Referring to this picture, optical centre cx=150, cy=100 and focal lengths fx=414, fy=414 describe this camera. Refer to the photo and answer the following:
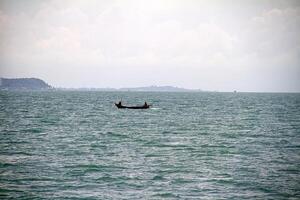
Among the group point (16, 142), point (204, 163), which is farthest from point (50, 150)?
point (204, 163)

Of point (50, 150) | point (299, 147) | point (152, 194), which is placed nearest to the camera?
point (152, 194)

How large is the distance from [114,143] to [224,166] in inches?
574

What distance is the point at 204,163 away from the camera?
3141 centimetres

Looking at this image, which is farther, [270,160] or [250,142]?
[250,142]

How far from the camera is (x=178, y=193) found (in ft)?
75.8

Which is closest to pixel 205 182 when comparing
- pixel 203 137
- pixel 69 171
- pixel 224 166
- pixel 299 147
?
pixel 224 166

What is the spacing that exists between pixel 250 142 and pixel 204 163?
45.9ft

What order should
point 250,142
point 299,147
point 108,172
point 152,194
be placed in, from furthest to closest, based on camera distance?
point 250,142
point 299,147
point 108,172
point 152,194

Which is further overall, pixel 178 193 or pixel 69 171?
pixel 69 171

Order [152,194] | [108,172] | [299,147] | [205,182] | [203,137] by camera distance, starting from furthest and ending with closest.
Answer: [203,137], [299,147], [108,172], [205,182], [152,194]

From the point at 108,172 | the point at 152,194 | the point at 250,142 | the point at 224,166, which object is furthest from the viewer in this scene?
the point at 250,142

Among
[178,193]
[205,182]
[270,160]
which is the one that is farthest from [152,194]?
[270,160]

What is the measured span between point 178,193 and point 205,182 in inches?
123

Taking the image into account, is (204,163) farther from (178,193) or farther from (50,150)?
(50,150)
